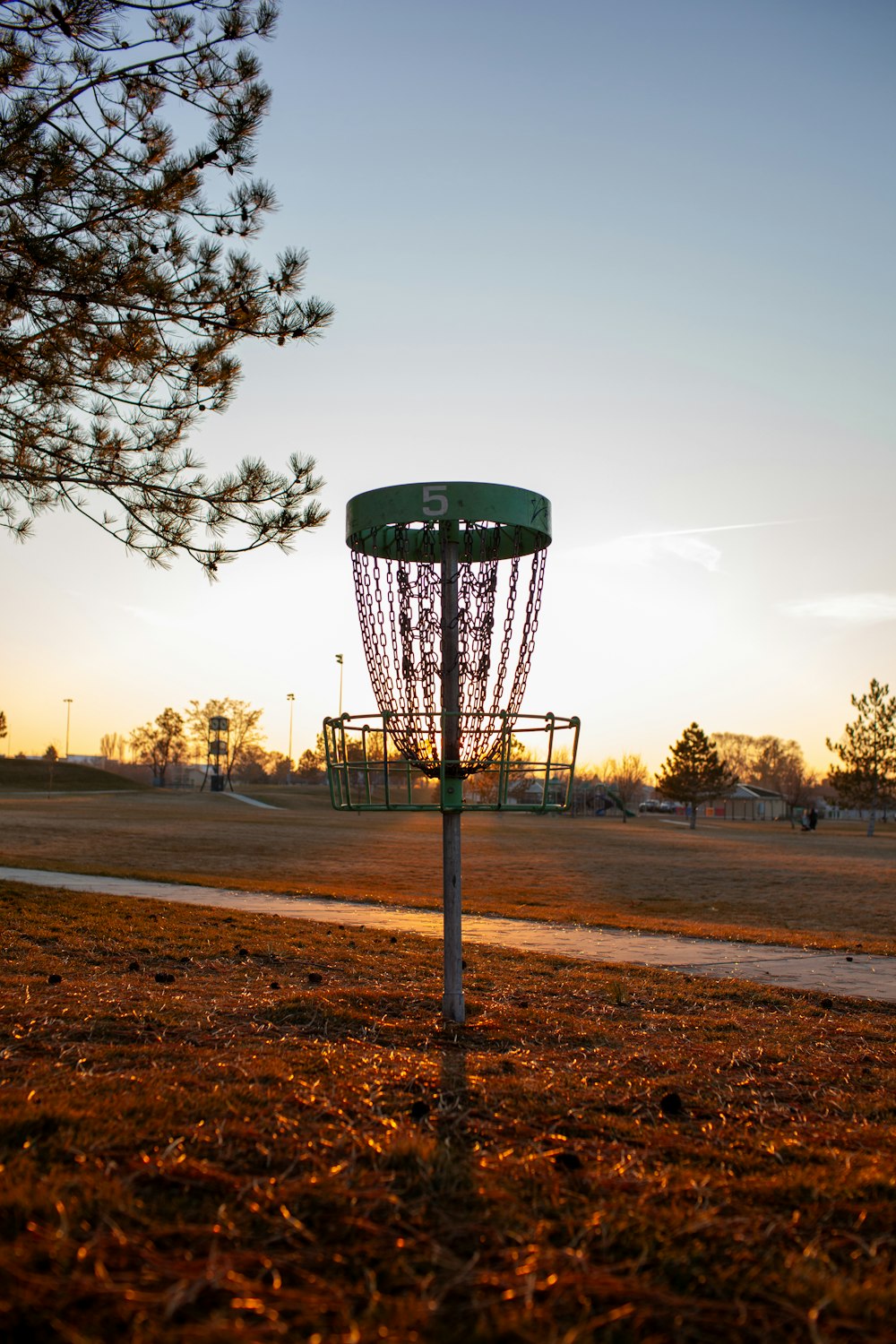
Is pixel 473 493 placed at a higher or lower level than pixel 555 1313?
higher

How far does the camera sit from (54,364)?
8.90 m

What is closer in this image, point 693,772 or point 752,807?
point 693,772

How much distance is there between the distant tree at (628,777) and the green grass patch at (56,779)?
2109 inches

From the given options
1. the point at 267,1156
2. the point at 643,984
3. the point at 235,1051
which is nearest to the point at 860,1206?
the point at 267,1156

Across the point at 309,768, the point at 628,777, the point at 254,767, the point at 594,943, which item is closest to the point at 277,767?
the point at 254,767

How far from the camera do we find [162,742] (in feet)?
369

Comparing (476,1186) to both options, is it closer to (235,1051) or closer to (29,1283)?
(29,1283)

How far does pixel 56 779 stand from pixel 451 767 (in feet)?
272

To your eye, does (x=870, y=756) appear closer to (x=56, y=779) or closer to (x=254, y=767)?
(x=56, y=779)

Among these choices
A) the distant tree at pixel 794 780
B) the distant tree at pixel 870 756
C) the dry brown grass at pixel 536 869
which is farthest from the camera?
the distant tree at pixel 794 780

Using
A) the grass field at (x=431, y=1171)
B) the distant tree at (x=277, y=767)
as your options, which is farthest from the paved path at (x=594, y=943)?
the distant tree at (x=277, y=767)

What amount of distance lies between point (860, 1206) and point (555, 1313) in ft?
4.08

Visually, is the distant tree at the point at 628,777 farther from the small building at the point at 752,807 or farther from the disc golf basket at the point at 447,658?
the disc golf basket at the point at 447,658

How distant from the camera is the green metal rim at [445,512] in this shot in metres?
5.53
